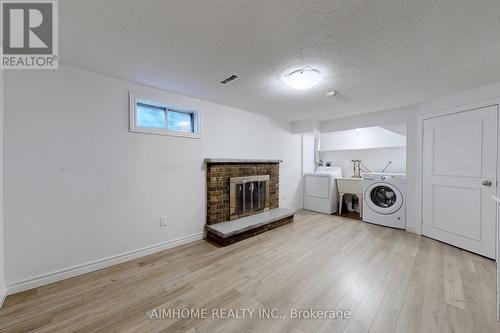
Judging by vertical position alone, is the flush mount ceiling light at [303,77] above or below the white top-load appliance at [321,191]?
above

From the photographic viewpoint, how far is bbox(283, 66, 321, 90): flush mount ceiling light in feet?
6.44

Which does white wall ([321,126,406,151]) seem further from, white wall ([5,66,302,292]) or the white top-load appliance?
white wall ([5,66,302,292])

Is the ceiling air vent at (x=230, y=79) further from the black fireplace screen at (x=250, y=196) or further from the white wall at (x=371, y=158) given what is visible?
the white wall at (x=371, y=158)

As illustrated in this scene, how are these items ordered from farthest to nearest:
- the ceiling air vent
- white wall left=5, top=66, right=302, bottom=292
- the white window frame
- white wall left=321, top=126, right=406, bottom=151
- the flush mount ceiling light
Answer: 1. white wall left=321, top=126, right=406, bottom=151
2. the white window frame
3. the ceiling air vent
4. the flush mount ceiling light
5. white wall left=5, top=66, right=302, bottom=292

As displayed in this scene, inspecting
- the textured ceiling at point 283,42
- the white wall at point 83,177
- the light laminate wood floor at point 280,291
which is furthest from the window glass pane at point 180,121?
the light laminate wood floor at point 280,291

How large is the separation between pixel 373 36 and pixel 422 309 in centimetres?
218

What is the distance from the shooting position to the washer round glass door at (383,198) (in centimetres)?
346

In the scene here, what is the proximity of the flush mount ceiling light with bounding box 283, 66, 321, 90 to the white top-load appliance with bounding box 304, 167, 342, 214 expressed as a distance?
2850 mm

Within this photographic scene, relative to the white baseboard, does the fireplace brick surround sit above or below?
above

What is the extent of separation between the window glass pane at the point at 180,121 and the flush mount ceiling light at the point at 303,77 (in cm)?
158

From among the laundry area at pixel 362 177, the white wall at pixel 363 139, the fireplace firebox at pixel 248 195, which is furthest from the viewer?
the white wall at pixel 363 139

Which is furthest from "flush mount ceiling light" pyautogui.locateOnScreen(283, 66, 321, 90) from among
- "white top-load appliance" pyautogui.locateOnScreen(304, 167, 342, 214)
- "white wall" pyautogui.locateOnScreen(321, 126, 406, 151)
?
"white wall" pyautogui.locateOnScreen(321, 126, 406, 151)

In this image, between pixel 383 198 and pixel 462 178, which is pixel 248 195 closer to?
pixel 383 198

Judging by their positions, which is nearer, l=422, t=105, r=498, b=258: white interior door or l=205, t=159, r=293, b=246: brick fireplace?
l=422, t=105, r=498, b=258: white interior door
